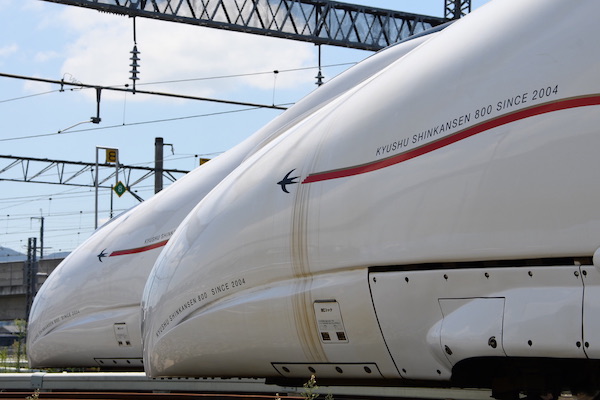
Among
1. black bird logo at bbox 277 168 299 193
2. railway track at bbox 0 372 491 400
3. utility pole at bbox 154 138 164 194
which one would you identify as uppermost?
utility pole at bbox 154 138 164 194

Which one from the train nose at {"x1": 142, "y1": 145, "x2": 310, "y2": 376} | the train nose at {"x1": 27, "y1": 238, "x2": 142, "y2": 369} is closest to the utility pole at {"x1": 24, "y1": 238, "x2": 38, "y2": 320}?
the train nose at {"x1": 27, "y1": 238, "x2": 142, "y2": 369}

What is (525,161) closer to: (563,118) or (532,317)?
(563,118)

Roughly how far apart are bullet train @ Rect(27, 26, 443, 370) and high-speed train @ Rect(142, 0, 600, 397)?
3.65 metres

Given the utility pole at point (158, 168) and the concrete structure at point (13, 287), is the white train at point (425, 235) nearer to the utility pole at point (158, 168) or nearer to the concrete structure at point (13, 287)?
the utility pole at point (158, 168)

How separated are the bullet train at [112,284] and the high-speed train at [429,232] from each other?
365 centimetres

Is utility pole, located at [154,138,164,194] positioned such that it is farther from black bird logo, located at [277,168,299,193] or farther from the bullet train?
black bird logo, located at [277,168,299,193]

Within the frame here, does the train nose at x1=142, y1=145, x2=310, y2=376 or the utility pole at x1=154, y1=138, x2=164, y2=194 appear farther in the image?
the utility pole at x1=154, y1=138, x2=164, y2=194

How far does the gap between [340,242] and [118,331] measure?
23.4 feet

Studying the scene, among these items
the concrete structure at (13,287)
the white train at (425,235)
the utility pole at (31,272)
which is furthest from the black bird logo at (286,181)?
the concrete structure at (13,287)

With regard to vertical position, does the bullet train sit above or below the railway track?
above

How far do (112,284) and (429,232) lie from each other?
8147 mm

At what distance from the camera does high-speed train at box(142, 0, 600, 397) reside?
598 cm

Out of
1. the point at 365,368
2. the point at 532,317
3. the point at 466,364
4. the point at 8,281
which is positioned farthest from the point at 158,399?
the point at 8,281

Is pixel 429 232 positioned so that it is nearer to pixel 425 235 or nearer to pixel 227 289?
pixel 425 235
